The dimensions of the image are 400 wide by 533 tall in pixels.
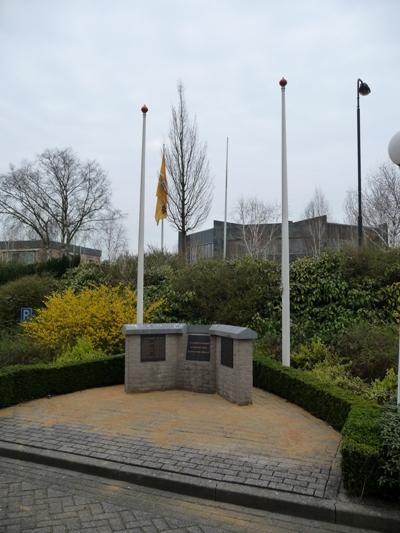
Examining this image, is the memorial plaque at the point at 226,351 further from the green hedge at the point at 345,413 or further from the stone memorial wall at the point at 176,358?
the green hedge at the point at 345,413

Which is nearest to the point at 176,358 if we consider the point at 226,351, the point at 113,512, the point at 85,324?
the point at 226,351

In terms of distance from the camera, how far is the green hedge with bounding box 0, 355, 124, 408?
7618 mm

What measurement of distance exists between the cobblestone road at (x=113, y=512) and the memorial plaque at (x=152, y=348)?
12.3 ft

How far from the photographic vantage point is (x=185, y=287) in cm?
1410

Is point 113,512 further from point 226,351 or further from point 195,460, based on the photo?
point 226,351

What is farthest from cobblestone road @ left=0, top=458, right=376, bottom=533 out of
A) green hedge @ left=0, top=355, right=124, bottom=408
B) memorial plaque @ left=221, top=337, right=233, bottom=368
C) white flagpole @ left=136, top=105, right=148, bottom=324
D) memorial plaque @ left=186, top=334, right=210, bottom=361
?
white flagpole @ left=136, top=105, right=148, bottom=324

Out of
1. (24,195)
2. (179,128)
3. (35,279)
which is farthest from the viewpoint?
(24,195)

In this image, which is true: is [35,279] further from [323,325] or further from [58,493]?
[58,493]

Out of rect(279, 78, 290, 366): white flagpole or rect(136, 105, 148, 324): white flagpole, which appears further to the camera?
rect(136, 105, 148, 324): white flagpole

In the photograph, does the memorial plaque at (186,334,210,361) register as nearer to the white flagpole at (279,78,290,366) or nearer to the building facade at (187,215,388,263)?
the white flagpole at (279,78,290,366)

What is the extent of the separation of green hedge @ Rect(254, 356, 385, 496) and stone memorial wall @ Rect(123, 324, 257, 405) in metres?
1.03

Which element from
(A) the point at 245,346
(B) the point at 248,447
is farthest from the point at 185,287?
(B) the point at 248,447

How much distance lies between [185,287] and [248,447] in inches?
346

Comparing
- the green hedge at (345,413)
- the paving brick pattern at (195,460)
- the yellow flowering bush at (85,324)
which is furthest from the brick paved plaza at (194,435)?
the yellow flowering bush at (85,324)
